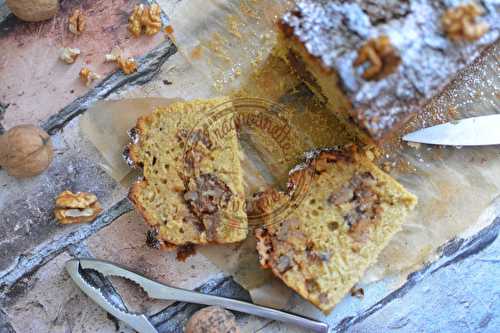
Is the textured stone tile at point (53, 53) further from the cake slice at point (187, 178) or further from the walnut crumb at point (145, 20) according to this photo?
the cake slice at point (187, 178)

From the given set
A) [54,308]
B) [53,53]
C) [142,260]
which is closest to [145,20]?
[53,53]

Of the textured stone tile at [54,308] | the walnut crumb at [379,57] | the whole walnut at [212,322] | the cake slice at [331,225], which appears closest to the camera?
the walnut crumb at [379,57]

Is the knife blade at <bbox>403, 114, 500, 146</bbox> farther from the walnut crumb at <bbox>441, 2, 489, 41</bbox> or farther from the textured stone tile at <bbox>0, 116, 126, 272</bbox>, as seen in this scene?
the textured stone tile at <bbox>0, 116, 126, 272</bbox>

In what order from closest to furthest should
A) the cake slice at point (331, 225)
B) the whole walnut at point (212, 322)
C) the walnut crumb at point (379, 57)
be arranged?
the walnut crumb at point (379, 57) → the whole walnut at point (212, 322) → the cake slice at point (331, 225)

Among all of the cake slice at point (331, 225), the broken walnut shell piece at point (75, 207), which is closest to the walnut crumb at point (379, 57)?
the cake slice at point (331, 225)

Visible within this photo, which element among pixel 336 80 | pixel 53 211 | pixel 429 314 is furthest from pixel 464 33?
pixel 53 211

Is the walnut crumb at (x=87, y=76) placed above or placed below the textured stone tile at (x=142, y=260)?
above
